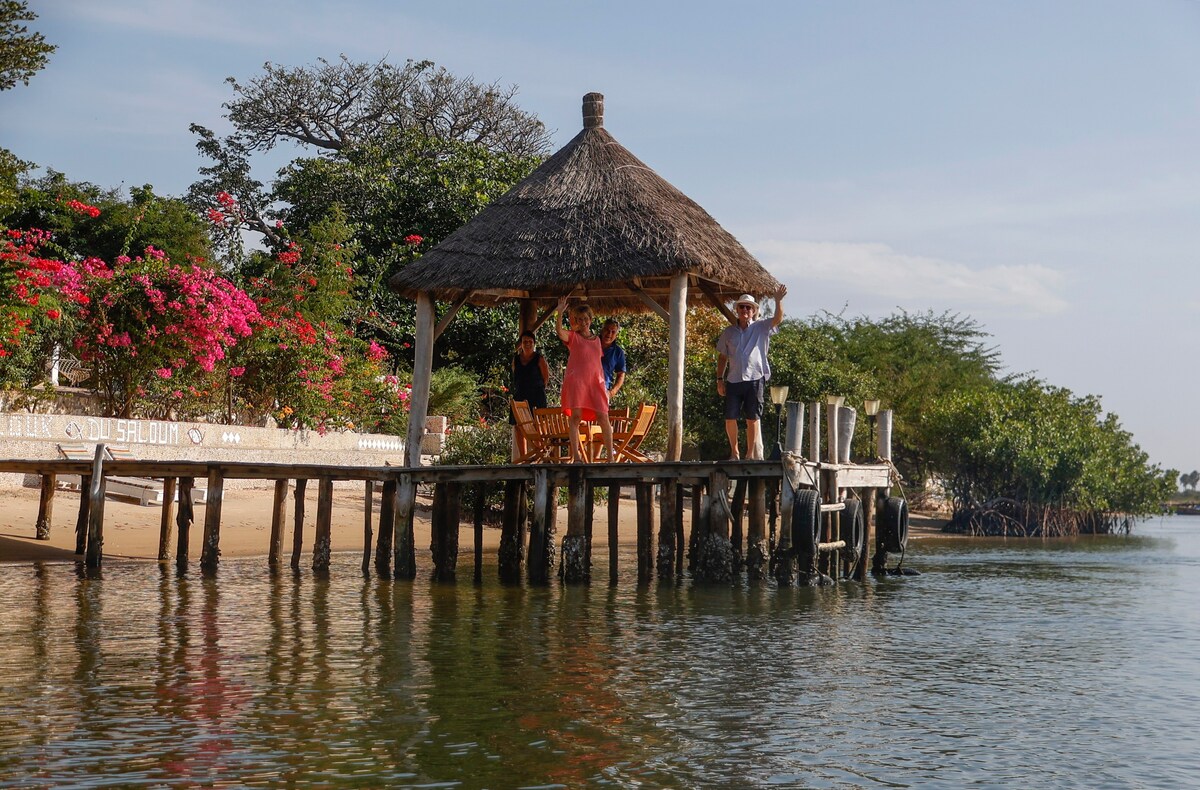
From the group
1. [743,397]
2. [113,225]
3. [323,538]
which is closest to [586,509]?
[743,397]

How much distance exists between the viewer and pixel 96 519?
1677cm

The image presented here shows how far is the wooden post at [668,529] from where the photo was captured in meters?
16.0

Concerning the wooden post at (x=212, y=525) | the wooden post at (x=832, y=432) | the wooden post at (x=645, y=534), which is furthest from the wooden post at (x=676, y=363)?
the wooden post at (x=212, y=525)

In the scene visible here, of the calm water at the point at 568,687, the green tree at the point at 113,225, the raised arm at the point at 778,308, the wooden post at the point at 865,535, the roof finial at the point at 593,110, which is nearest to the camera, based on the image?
the calm water at the point at 568,687

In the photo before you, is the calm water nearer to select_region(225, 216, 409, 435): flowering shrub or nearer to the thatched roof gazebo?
the thatched roof gazebo

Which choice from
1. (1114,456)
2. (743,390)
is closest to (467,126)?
(1114,456)

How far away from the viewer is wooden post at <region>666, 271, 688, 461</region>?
50.8 ft

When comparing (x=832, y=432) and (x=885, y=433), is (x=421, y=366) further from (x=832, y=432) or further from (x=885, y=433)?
(x=885, y=433)

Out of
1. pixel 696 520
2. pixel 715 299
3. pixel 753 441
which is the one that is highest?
pixel 715 299

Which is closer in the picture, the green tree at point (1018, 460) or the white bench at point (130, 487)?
the white bench at point (130, 487)

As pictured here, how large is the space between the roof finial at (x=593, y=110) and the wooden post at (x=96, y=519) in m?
7.84

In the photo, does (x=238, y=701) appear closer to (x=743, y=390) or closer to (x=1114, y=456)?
(x=743, y=390)

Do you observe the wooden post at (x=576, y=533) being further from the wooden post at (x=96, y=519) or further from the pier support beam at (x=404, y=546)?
the wooden post at (x=96, y=519)

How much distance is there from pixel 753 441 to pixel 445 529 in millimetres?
3947
